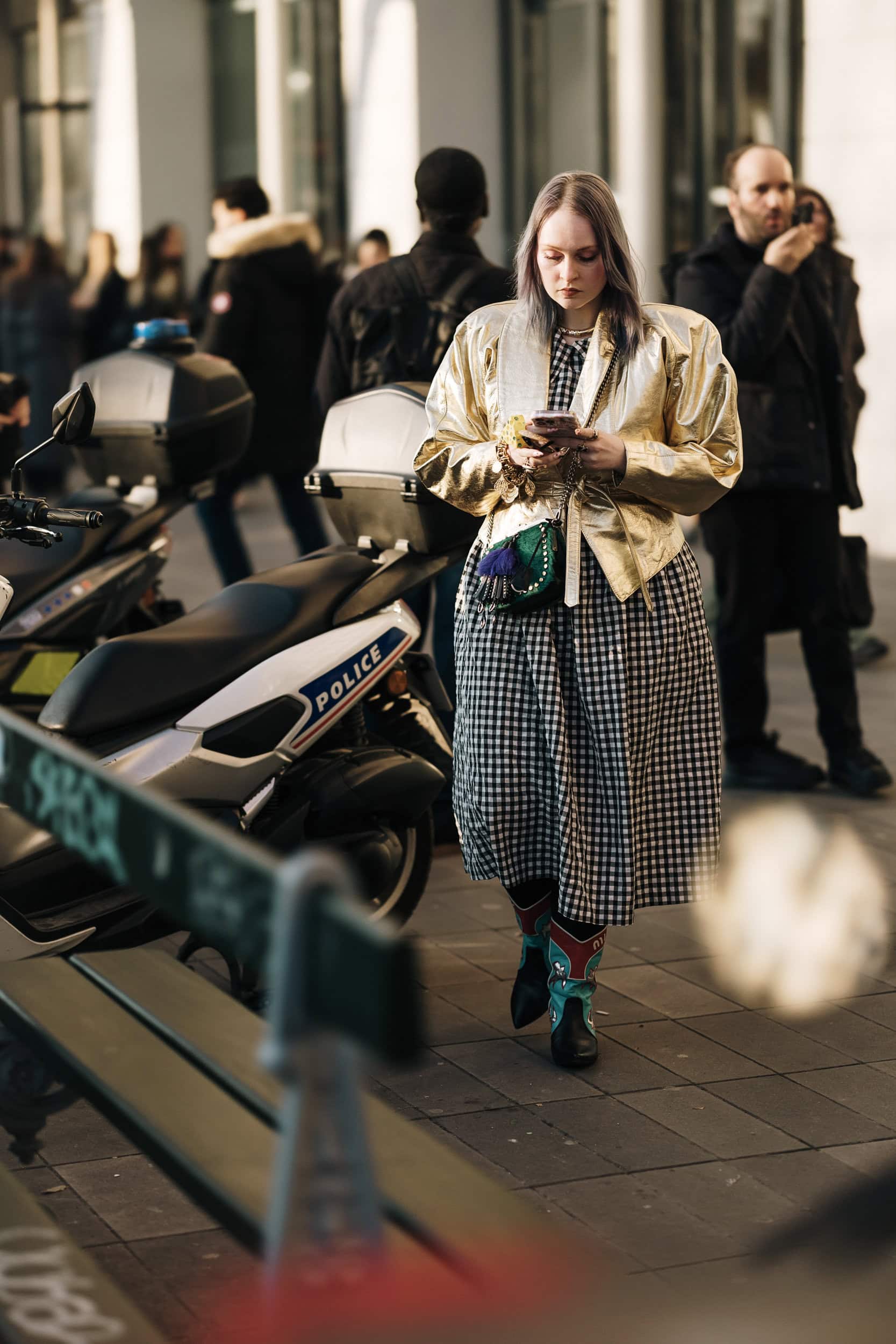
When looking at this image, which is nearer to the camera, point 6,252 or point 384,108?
point 384,108

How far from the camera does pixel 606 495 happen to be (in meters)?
3.91

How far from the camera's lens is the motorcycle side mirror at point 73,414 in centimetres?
379

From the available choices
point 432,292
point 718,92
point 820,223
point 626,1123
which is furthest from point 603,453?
point 718,92

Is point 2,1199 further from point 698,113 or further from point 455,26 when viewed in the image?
point 455,26

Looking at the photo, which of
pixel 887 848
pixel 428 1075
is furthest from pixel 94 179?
pixel 428 1075

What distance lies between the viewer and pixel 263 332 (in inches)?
331

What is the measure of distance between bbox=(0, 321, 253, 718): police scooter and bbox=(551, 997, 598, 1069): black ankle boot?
87.3 inches

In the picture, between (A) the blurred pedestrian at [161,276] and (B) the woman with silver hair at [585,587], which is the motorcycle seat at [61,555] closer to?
(B) the woman with silver hair at [585,587]

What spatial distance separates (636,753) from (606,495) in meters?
0.52

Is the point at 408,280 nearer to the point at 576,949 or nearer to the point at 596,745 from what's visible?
the point at 596,745

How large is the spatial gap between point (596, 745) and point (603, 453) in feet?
1.97

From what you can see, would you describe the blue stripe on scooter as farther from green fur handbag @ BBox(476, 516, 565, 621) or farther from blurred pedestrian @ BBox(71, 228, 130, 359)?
blurred pedestrian @ BBox(71, 228, 130, 359)

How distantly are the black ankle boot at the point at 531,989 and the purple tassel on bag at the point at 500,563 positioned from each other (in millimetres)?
833

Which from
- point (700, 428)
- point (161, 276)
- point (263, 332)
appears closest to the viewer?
point (700, 428)
